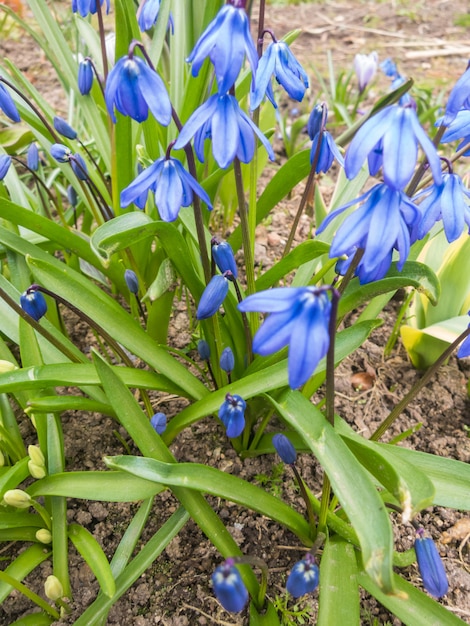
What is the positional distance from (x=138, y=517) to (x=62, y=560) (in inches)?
10.2

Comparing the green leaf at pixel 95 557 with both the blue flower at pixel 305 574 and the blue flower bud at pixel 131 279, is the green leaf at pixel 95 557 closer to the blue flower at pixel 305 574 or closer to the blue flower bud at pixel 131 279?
the blue flower at pixel 305 574

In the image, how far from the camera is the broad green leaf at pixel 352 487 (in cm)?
113

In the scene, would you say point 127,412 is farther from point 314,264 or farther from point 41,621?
point 314,264

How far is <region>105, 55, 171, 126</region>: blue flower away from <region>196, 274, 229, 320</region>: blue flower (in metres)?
0.44

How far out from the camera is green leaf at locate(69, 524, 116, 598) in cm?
144

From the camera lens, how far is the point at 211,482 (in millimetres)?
1468

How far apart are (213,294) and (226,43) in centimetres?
63

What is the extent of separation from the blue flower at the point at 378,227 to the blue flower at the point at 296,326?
227mm

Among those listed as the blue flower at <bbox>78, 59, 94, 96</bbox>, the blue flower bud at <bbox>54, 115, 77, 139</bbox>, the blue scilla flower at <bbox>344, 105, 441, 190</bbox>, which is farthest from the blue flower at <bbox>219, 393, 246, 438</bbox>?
the blue flower at <bbox>78, 59, 94, 96</bbox>

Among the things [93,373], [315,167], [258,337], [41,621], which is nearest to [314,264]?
[315,167]

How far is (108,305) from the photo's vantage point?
1.81 m

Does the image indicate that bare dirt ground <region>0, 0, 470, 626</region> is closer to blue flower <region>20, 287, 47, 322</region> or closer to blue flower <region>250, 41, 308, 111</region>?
blue flower <region>20, 287, 47, 322</region>

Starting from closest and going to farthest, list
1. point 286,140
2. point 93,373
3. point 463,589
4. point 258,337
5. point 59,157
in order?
point 258,337, point 93,373, point 463,589, point 59,157, point 286,140

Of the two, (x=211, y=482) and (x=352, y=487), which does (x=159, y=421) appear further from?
(x=352, y=487)
